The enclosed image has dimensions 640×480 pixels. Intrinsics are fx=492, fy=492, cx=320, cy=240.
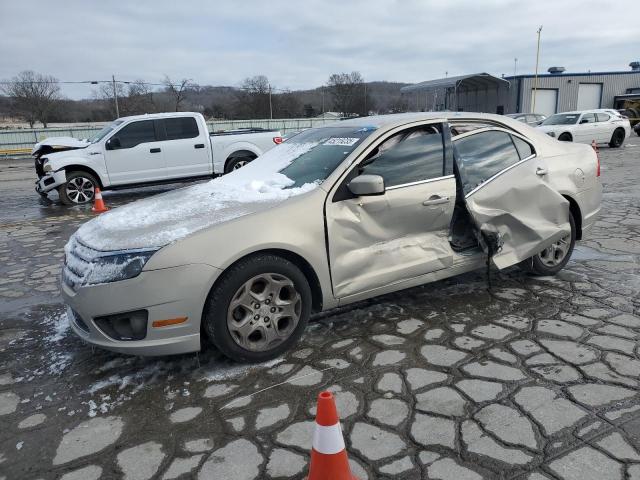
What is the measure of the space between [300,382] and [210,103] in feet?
146

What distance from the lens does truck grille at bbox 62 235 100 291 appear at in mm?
3082

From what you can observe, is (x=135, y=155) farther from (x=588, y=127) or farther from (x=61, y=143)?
(x=588, y=127)

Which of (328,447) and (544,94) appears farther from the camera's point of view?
(544,94)

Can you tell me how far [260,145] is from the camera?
39.1 feet

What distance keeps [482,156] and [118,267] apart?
9.86ft

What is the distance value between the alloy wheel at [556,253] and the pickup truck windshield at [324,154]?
2151 millimetres

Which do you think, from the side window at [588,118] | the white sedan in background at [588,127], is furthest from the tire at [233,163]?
the side window at [588,118]

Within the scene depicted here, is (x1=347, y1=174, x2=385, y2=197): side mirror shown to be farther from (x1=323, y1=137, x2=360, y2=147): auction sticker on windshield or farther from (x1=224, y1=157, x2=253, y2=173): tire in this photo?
(x1=224, y1=157, x2=253, y2=173): tire

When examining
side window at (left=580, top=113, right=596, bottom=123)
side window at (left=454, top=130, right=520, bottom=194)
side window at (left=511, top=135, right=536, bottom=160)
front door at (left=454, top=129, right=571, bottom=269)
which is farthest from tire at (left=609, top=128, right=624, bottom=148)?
side window at (left=454, top=130, right=520, bottom=194)

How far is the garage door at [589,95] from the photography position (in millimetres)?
43938

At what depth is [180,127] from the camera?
1099cm

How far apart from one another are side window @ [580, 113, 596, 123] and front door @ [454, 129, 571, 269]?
17077mm

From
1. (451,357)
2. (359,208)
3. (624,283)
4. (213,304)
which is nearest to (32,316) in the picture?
(213,304)

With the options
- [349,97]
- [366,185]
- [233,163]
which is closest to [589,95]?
[349,97]
